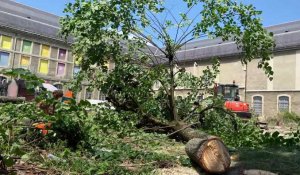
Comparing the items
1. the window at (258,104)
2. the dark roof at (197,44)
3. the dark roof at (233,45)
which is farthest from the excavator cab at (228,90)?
the window at (258,104)

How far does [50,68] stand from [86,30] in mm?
29855

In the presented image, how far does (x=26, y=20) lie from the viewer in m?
36.6

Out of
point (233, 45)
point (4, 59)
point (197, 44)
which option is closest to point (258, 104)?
point (233, 45)

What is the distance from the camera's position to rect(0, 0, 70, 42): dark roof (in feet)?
113

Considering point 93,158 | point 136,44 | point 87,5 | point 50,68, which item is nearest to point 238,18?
point 136,44

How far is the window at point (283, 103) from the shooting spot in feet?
96.0

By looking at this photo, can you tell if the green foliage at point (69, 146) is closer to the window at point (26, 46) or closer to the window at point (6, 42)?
the window at point (6, 42)

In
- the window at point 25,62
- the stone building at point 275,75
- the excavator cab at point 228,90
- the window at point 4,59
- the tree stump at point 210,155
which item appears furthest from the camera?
the window at point 25,62

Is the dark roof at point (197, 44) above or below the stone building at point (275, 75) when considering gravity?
above

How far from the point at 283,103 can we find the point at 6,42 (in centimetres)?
2790

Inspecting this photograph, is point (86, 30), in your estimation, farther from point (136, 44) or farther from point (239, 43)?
point (239, 43)

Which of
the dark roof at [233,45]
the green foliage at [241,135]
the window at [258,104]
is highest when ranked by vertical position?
the dark roof at [233,45]

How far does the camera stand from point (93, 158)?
548cm

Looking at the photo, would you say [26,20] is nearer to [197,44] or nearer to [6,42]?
[6,42]
